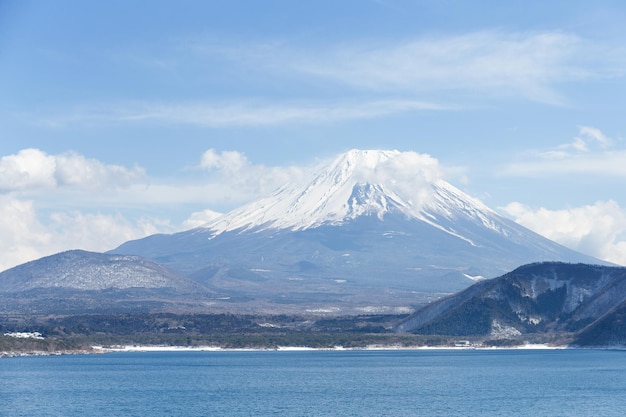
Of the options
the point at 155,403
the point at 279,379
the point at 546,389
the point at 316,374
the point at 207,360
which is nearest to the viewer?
the point at 155,403

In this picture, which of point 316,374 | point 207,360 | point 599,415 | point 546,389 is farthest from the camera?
point 207,360

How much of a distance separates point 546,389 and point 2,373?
66.0 metres

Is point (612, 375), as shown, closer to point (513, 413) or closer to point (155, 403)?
point (513, 413)

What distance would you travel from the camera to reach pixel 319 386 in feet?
411

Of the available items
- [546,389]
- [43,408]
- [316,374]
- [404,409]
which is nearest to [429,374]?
[316,374]

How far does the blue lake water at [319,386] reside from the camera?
101375mm

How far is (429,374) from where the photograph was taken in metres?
144

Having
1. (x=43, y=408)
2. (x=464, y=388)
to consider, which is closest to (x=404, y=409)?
(x=464, y=388)

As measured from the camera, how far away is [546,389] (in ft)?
396

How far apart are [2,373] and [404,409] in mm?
62556

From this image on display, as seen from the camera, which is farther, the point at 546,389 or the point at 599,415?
the point at 546,389

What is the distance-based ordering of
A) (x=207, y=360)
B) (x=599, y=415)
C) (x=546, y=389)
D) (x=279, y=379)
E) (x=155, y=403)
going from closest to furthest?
(x=599, y=415) → (x=155, y=403) → (x=546, y=389) → (x=279, y=379) → (x=207, y=360)

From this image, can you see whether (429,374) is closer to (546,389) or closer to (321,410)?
(546,389)

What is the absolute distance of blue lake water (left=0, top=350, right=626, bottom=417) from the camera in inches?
3991
